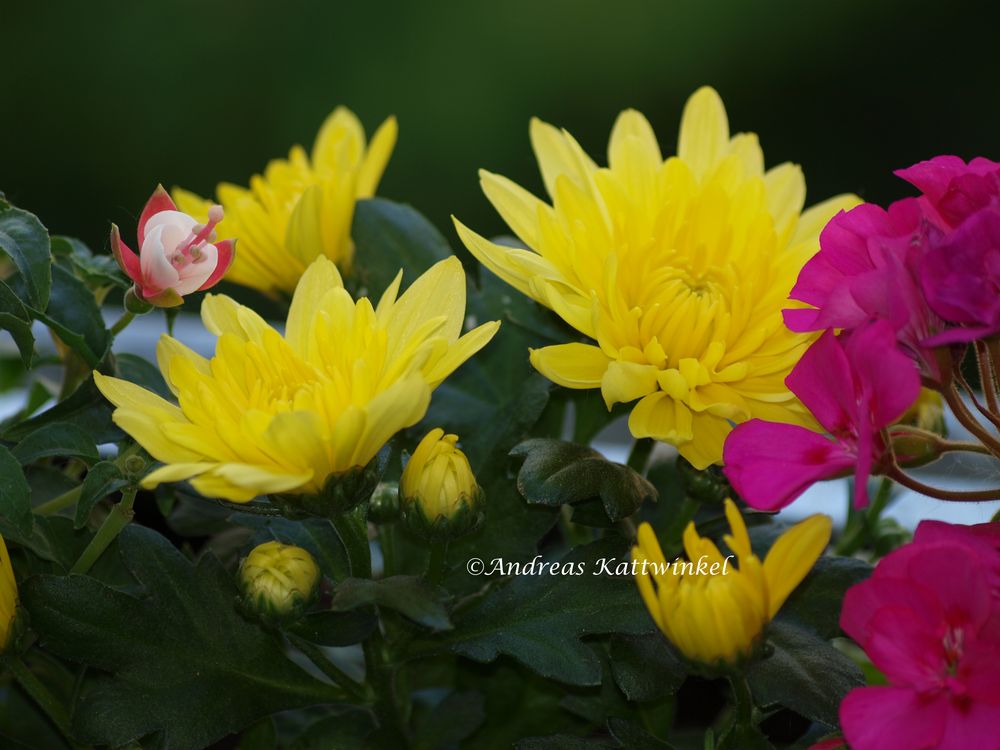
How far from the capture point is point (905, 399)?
344mm

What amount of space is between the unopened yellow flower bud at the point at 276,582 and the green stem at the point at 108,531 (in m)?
0.05

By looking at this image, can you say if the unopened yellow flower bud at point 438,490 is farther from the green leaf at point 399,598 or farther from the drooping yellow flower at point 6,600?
the drooping yellow flower at point 6,600

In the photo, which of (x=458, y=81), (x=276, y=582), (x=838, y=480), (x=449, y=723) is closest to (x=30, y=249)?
(x=276, y=582)

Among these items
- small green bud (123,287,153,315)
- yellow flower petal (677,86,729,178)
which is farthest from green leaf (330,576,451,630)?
yellow flower petal (677,86,729,178)

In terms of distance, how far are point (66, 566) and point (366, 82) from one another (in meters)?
1.20

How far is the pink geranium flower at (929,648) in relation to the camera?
0.32 metres

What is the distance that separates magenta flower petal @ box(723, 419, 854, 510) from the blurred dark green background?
45.4 inches

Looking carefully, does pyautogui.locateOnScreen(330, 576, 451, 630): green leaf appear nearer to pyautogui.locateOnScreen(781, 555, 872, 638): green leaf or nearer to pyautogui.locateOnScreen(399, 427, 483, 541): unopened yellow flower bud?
pyautogui.locateOnScreen(399, 427, 483, 541): unopened yellow flower bud

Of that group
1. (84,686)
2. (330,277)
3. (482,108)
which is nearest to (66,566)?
(84,686)

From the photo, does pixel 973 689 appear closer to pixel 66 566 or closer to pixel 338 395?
pixel 338 395

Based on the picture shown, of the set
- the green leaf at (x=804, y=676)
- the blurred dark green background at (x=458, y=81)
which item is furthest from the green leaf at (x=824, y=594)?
the blurred dark green background at (x=458, y=81)

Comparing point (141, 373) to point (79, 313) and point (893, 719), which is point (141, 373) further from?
point (893, 719)

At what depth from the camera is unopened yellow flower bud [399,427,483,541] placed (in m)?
0.41

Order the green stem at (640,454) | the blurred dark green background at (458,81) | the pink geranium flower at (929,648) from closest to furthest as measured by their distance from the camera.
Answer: the pink geranium flower at (929,648)
the green stem at (640,454)
the blurred dark green background at (458,81)
